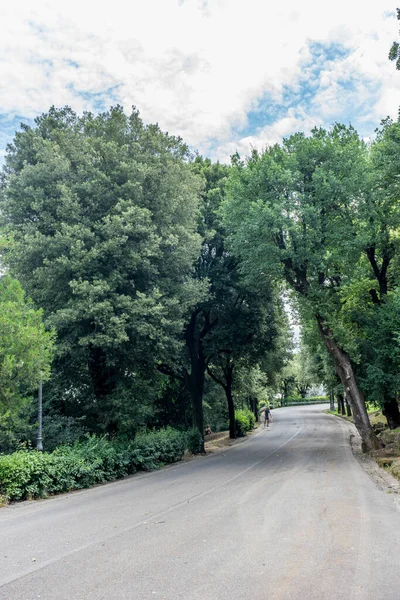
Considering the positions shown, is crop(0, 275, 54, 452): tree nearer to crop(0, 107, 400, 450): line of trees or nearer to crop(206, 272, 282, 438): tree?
crop(0, 107, 400, 450): line of trees

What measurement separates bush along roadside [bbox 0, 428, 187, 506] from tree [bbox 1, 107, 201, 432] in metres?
1.28

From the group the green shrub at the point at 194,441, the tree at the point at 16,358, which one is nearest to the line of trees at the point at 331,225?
the green shrub at the point at 194,441

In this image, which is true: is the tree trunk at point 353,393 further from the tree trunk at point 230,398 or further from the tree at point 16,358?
the tree trunk at point 230,398

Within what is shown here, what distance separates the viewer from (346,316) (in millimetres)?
21609

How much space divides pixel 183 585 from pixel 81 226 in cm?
1212

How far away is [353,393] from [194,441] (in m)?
8.74

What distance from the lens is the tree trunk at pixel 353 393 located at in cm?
1808

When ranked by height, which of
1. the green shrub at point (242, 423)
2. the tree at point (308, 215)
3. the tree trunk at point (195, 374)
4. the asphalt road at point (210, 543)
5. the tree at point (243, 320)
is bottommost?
the green shrub at point (242, 423)

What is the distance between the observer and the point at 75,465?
41.8 feet

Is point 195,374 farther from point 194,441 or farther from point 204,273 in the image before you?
point 204,273

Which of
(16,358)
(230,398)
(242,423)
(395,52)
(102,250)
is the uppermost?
(395,52)

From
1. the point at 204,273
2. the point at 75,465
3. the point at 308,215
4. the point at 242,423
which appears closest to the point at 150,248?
the point at 308,215

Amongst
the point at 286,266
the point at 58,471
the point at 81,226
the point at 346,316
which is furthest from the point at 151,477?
the point at 346,316

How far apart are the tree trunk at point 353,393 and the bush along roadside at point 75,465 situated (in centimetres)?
832
